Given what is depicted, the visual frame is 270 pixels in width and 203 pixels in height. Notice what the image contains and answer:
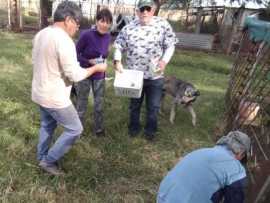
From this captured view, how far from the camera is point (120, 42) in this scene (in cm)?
446

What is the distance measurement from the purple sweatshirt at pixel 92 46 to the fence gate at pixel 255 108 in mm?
1985

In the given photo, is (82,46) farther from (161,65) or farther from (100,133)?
(100,133)

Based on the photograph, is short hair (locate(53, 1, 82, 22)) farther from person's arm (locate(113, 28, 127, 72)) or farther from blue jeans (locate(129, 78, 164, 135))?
blue jeans (locate(129, 78, 164, 135))

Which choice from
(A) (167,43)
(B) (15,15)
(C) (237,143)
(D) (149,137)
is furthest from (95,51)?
(B) (15,15)

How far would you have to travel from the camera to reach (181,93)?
18.9 ft

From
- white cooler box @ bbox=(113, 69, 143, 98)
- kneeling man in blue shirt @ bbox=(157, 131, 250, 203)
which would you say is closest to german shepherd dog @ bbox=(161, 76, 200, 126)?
white cooler box @ bbox=(113, 69, 143, 98)

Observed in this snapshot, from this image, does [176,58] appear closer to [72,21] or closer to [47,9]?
[47,9]

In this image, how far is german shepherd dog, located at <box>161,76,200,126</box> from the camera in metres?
5.68

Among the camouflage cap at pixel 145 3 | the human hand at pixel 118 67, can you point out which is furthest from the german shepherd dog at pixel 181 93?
the camouflage cap at pixel 145 3

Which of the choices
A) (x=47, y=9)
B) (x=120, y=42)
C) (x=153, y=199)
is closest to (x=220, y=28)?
(x=47, y=9)

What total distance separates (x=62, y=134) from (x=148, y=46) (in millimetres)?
1570

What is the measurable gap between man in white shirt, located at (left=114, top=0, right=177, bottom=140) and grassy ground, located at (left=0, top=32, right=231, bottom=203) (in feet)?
2.53

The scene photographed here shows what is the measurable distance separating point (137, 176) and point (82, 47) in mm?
1694

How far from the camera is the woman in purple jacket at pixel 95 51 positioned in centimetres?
410
